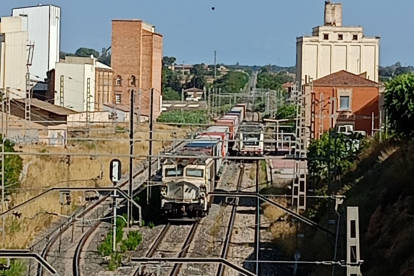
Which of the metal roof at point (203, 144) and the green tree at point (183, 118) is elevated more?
the green tree at point (183, 118)

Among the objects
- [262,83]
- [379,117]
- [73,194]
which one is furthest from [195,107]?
[73,194]

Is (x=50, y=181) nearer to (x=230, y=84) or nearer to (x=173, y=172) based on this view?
(x=173, y=172)

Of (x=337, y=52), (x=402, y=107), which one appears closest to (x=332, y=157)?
(x=402, y=107)

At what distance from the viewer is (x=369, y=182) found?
18641 millimetres

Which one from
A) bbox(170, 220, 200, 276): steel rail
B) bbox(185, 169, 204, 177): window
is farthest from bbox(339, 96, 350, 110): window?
bbox(185, 169, 204, 177): window

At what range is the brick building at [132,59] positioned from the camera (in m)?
62.6

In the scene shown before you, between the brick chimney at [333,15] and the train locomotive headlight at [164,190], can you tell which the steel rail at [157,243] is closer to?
the train locomotive headlight at [164,190]

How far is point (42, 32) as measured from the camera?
64.6 metres

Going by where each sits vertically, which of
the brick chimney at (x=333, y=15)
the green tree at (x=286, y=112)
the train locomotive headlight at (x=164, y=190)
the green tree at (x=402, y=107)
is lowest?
the train locomotive headlight at (x=164, y=190)

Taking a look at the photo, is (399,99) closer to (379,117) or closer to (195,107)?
(379,117)

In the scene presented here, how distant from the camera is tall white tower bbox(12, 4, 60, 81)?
64375 millimetres

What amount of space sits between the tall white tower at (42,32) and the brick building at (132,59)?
5910mm

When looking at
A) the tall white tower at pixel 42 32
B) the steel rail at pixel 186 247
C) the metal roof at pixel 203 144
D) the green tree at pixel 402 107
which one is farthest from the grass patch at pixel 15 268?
the tall white tower at pixel 42 32

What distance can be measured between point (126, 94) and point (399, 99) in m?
45.7
